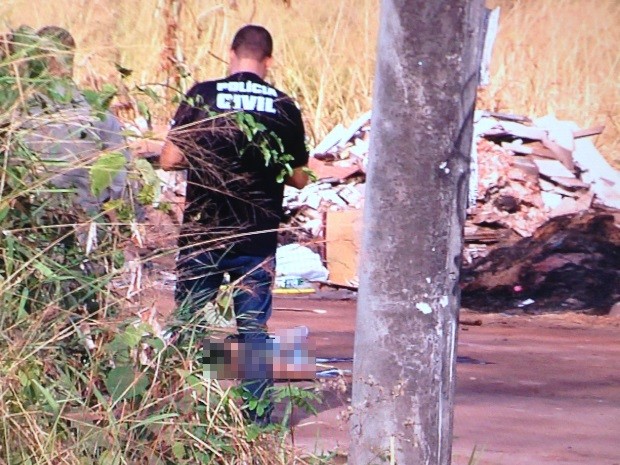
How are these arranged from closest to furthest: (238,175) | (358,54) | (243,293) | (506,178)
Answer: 1. (243,293)
2. (238,175)
3. (506,178)
4. (358,54)

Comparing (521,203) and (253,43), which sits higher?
(253,43)

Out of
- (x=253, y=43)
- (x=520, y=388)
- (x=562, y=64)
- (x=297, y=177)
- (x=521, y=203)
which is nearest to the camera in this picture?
(x=297, y=177)

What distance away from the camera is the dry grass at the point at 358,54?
15766 millimetres

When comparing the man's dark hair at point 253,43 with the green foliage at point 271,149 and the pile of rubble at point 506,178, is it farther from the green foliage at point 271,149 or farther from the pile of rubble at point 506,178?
the pile of rubble at point 506,178

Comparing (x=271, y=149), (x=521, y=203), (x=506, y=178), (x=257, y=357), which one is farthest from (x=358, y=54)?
(x=257, y=357)

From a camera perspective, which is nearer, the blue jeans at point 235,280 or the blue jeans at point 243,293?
the blue jeans at point 243,293

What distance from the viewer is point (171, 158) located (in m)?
5.47

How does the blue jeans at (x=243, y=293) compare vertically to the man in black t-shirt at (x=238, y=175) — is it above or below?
below

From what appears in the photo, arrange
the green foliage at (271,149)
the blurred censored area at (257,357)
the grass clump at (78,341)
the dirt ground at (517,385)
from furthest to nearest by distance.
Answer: the dirt ground at (517,385)
the green foliage at (271,149)
the blurred censored area at (257,357)
the grass clump at (78,341)

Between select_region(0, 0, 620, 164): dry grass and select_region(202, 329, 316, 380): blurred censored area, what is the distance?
954 centimetres

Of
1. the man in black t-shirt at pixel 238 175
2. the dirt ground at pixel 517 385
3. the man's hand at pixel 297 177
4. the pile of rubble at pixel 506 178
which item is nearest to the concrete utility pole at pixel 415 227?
the dirt ground at pixel 517 385

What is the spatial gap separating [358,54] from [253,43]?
10.0 meters

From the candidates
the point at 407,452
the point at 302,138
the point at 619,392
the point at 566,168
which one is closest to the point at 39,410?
the point at 407,452

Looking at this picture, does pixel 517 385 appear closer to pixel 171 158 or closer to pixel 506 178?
pixel 171 158
